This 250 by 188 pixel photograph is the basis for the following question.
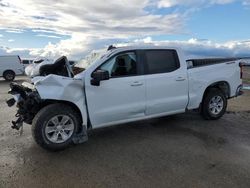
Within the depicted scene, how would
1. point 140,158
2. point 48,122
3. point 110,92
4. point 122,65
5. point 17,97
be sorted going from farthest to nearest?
point 122,65 → point 110,92 → point 17,97 → point 48,122 → point 140,158

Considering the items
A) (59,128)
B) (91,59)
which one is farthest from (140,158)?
(91,59)

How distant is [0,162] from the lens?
16.8 ft

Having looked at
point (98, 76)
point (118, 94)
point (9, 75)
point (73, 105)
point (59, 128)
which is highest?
point (98, 76)

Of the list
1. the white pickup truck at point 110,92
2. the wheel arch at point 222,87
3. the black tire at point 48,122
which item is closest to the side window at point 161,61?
the white pickup truck at point 110,92

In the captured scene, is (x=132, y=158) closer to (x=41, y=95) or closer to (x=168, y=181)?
(x=168, y=181)

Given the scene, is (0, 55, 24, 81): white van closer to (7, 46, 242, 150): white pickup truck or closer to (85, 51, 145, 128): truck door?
(7, 46, 242, 150): white pickup truck

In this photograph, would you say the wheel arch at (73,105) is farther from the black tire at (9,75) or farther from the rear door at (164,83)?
the black tire at (9,75)

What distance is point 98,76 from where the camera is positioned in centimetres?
558

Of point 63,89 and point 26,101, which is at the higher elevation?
point 63,89

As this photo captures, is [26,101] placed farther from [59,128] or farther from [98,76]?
[98,76]

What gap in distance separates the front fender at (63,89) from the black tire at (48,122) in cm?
16

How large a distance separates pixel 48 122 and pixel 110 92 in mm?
1277

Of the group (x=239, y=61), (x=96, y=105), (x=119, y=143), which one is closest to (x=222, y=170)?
(x=119, y=143)

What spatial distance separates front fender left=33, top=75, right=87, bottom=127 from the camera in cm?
534
